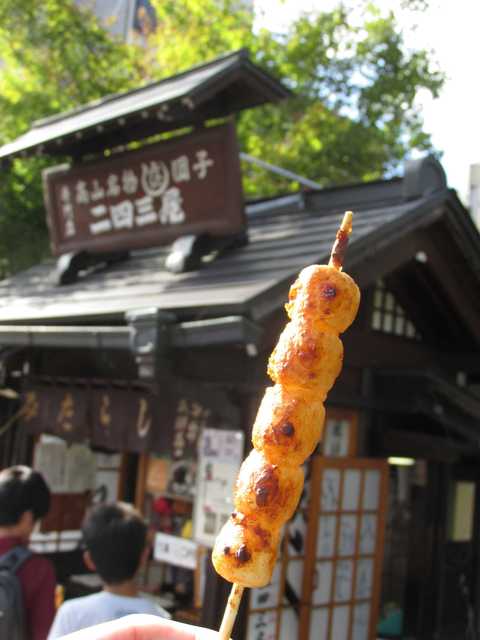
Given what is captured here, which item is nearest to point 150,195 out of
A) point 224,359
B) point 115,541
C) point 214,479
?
point 224,359

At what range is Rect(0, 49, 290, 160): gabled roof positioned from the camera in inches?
289

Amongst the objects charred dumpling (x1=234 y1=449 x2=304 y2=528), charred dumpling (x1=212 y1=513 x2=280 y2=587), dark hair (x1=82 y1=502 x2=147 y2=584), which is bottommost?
dark hair (x1=82 y1=502 x2=147 y2=584)

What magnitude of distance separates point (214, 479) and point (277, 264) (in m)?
2.13

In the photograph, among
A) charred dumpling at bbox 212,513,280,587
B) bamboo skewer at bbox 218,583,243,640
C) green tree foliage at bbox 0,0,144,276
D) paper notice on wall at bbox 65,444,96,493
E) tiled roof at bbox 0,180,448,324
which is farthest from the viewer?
green tree foliage at bbox 0,0,144,276

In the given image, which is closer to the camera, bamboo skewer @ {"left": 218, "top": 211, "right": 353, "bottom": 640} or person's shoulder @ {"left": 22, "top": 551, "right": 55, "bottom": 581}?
bamboo skewer @ {"left": 218, "top": 211, "right": 353, "bottom": 640}

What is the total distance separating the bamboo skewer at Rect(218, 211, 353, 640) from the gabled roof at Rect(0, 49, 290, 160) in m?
5.82

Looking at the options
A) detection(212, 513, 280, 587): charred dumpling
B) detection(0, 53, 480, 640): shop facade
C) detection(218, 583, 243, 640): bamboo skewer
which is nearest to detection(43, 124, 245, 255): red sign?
detection(0, 53, 480, 640): shop facade

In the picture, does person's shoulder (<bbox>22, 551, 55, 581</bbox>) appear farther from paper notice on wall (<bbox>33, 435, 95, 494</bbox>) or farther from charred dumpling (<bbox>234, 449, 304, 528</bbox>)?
paper notice on wall (<bbox>33, 435, 95, 494</bbox>)

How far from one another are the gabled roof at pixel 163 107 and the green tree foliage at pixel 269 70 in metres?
7.81

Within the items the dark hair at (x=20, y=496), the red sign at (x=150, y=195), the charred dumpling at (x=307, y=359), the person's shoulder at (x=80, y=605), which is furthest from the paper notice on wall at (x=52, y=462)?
the charred dumpling at (x=307, y=359)

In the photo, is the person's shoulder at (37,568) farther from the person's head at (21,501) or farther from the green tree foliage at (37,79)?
the green tree foliage at (37,79)

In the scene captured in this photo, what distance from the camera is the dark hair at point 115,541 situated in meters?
3.86

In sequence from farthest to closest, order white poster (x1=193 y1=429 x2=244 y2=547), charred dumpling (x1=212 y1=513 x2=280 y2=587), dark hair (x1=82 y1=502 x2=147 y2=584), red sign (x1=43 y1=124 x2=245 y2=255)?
1. red sign (x1=43 y1=124 x2=245 y2=255)
2. white poster (x1=193 y1=429 x2=244 y2=547)
3. dark hair (x1=82 y1=502 x2=147 y2=584)
4. charred dumpling (x1=212 y1=513 x2=280 y2=587)

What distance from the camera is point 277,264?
654 cm
